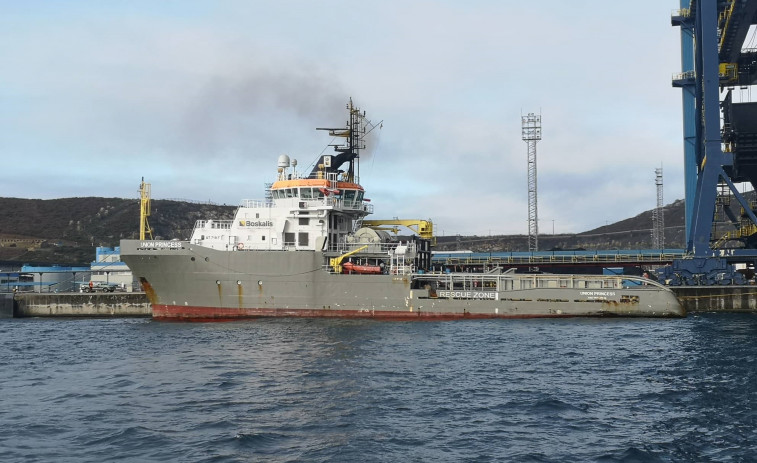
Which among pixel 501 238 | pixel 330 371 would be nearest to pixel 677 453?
pixel 330 371

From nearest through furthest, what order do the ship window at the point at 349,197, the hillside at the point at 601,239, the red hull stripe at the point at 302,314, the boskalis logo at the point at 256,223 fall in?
the red hull stripe at the point at 302,314, the boskalis logo at the point at 256,223, the ship window at the point at 349,197, the hillside at the point at 601,239

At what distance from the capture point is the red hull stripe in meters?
35.1

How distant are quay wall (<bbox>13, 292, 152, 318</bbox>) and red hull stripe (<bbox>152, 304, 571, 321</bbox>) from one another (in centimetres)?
932

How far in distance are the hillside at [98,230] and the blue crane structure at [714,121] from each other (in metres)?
52.7

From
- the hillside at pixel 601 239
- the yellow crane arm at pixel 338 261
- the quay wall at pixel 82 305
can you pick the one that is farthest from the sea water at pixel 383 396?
the hillside at pixel 601 239

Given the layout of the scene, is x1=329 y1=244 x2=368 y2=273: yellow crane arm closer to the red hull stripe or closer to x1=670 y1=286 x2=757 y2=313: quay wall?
the red hull stripe

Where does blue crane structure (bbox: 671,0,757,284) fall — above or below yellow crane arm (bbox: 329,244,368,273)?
above

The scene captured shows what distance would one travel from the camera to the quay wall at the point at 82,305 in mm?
44062

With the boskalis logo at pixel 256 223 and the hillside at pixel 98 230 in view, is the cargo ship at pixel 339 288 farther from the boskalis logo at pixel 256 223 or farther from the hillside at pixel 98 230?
the hillside at pixel 98 230

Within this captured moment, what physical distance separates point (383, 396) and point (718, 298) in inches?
Result: 1312

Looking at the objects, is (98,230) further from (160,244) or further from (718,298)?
(718,298)

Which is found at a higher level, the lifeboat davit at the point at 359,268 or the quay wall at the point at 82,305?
the lifeboat davit at the point at 359,268

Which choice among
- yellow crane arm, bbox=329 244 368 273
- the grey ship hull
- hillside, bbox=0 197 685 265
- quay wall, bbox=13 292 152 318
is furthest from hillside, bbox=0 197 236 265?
yellow crane arm, bbox=329 244 368 273

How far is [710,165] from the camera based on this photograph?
4131 cm
